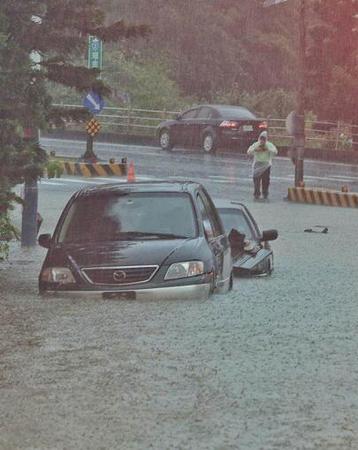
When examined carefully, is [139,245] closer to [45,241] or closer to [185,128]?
[45,241]

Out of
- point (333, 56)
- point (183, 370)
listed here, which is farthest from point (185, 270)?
point (333, 56)

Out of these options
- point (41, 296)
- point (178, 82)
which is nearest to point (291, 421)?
point (41, 296)

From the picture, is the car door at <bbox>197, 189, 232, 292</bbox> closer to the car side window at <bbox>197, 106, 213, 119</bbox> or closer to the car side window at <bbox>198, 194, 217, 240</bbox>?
the car side window at <bbox>198, 194, 217, 240</bbox>

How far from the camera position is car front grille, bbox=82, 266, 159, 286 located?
14.2 meters

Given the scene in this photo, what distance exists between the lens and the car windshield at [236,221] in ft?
67.7

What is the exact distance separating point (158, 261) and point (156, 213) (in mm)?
1130

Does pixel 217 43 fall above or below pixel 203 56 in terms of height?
above

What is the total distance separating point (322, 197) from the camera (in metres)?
38.2

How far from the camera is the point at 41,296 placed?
49.0ft

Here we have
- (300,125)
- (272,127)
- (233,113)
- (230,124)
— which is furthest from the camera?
(272,127)

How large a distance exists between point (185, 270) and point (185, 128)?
34308mm

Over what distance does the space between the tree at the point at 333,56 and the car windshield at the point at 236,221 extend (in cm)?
3146

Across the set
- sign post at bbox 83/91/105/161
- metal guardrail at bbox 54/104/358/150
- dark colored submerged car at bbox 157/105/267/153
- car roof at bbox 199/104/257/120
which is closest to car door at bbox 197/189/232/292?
sign post at bbox 83/91/105/161

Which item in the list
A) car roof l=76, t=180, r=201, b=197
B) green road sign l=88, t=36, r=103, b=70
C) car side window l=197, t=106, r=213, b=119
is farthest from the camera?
car side window l=197, t=106, r=213, b=119
